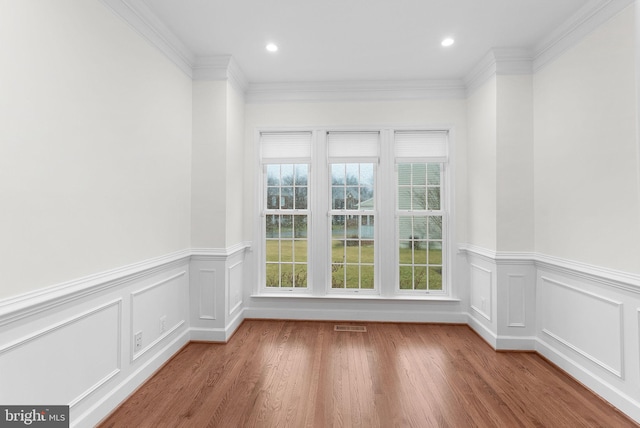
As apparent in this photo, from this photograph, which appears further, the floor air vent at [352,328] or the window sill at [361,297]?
the window sill at [361,297]

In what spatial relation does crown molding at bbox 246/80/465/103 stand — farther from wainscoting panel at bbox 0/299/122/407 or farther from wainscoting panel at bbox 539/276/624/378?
wainscoting panel at bbox 0/299/122/407

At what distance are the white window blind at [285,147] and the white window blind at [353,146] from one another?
0.31 metres

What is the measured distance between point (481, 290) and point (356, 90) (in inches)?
110

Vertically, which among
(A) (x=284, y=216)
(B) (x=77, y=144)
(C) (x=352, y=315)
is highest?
(B) (x=77, y=144)

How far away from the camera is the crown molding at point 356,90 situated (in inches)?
155

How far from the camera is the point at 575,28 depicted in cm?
272

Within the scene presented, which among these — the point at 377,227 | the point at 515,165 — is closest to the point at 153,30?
the point at 377,227

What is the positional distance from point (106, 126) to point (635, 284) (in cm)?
374

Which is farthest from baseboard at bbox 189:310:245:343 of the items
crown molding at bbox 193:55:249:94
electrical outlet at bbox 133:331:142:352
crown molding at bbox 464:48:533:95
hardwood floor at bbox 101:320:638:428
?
crown molding at bbox 464:48:533:95

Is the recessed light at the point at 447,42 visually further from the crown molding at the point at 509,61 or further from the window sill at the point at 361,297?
the window sill at the point at 361,297

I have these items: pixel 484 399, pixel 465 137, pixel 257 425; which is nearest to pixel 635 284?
pixel 484 399

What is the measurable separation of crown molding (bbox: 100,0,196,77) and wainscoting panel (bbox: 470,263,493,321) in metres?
3.85

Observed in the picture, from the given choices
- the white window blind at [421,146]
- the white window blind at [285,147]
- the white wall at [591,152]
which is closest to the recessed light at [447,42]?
the white wall at [591,152]

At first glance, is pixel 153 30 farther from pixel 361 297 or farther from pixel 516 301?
pixel 516 301
